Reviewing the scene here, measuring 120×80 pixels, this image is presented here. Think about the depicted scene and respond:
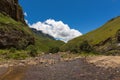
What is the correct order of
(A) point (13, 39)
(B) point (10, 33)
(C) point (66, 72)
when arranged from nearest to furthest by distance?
1. (C) point (66, 72)
2. (B) point (10, 33)
3. (A) point (13, 39)

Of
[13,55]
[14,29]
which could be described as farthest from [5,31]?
[13,55]

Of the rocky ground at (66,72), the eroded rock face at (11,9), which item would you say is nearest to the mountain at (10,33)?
the eroded rock face at (11,9)

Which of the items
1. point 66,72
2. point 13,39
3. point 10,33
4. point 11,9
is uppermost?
point 11,9

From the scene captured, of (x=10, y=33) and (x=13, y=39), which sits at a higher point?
(x=10, y=33)

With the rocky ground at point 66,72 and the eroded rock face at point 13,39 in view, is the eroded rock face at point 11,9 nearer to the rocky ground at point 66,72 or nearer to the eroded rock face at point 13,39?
the eroded rock face at point 13,39

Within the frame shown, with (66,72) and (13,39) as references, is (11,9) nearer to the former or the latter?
(13,39)

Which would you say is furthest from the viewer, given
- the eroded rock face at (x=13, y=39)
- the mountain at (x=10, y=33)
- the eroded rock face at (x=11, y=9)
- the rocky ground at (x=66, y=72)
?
A: the eroded rock face at (x=11, y=9)

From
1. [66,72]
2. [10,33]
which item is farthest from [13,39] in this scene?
[66,72]

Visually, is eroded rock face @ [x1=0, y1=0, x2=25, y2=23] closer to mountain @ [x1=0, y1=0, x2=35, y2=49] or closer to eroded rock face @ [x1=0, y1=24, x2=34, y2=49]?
mountain @ [x1=0, y1=0, x2=35, y2=49]

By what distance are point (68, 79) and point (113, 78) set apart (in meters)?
5.27

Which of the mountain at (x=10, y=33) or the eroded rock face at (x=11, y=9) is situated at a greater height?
the eroded rock face at (x=11, y=9)

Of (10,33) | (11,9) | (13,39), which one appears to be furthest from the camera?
(11,9)

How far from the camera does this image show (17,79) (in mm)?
33375

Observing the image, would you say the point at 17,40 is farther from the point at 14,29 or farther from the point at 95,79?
the point at 95,79
